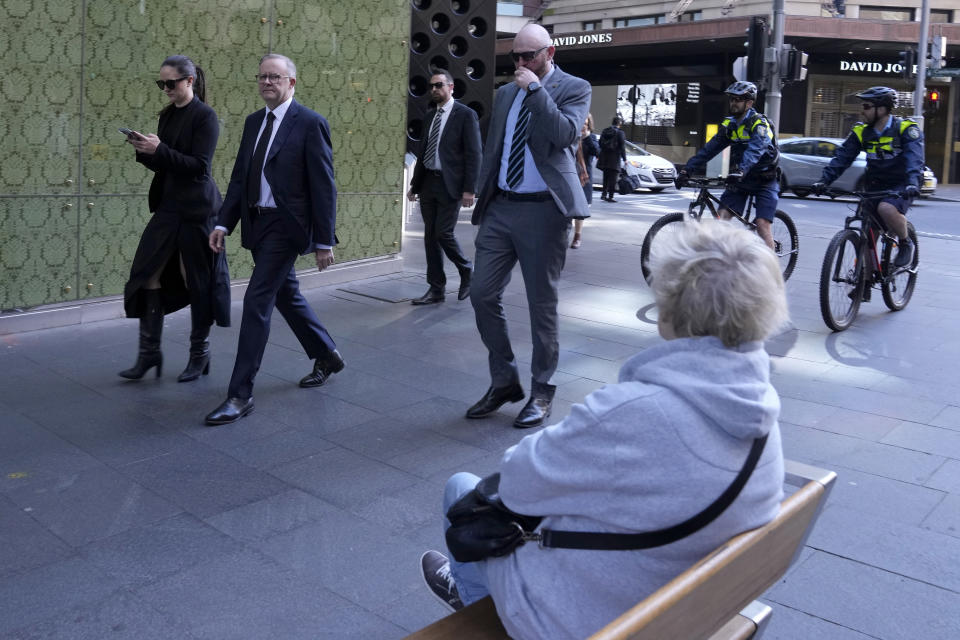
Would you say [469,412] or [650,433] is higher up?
[650,433]

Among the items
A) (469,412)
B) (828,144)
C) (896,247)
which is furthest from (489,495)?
(828,144)

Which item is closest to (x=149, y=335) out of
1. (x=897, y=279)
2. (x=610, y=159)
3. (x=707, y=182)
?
(x=707, y=182)

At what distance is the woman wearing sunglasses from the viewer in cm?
568

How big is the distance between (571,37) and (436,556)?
3718cm

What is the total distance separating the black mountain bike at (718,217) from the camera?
931 centimetres

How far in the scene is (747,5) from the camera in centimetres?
3756

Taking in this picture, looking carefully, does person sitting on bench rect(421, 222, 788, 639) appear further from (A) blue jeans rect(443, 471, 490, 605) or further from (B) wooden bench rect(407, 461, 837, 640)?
(A) blue jeans rect(443, 471, 490, 605)

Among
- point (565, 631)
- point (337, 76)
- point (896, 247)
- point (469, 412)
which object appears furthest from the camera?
point (337, 76)

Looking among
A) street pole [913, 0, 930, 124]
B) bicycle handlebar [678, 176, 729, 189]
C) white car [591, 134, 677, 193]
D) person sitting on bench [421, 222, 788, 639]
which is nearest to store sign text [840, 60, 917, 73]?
street pole [913, 0, 930, 124]

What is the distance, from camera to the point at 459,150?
Result: 27.4ft

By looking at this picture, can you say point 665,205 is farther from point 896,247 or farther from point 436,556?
point 436,556

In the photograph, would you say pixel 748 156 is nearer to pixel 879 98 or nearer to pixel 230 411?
pixel 879 98

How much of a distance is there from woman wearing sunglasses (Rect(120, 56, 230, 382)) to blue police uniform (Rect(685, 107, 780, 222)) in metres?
5.01

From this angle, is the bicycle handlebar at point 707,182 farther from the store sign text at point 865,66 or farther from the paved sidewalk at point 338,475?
the store sign text at point 865,66
